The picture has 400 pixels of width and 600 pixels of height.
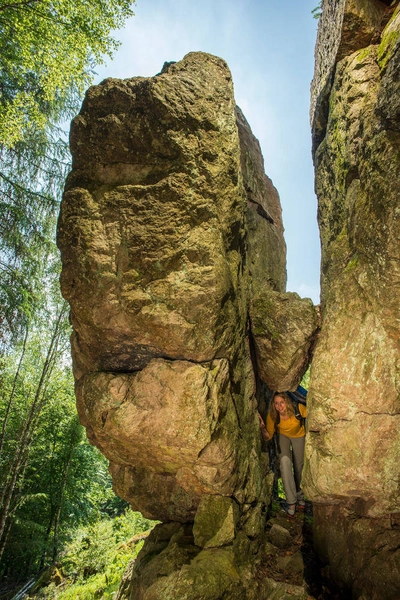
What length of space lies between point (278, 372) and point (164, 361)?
1.92 metres

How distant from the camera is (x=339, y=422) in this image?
4.01 meters

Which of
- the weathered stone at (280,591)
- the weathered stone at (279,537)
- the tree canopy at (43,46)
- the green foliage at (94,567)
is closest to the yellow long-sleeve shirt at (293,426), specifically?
the weathered stone at (279,537)

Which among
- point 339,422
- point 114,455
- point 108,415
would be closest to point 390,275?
point 339,422

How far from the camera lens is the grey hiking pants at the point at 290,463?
18.9 ft

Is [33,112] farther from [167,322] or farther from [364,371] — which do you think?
[364,371]

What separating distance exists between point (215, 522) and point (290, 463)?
207cm

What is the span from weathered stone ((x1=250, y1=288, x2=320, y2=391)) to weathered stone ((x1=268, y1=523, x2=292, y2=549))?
2.05 meters

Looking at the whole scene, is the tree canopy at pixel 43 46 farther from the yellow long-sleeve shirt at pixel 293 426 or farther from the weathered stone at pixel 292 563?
the weathered stone at pixel 292 563

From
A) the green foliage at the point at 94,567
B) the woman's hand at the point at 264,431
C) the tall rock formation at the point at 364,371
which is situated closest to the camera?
the tall rock formation at the point at 364,371

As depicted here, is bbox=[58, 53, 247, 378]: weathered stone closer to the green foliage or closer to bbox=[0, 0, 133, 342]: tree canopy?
bbox=[0, 0, 133, 342]: tree canopy

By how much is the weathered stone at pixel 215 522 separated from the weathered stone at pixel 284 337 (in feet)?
6.26

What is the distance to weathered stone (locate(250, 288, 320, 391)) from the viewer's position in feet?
17.0

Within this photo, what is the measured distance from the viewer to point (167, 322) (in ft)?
14.0

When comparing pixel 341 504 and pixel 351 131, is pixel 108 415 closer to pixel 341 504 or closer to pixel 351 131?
pixel 341 504
